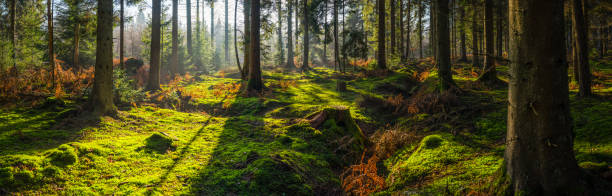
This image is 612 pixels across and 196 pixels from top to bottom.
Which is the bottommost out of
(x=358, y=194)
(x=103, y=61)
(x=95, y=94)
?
(x=358, y=194)

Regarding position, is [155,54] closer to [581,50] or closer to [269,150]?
[269,150]

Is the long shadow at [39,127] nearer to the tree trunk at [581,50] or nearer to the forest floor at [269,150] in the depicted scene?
the forest floor at [269,150]

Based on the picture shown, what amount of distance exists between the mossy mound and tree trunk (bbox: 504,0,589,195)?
6.08m

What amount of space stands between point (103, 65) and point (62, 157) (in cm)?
465

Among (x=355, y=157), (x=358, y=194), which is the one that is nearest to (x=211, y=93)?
(x=355, y=157)

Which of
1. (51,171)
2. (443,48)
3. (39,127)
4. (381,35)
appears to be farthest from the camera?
(381,35)

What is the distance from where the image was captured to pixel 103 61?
8383mm

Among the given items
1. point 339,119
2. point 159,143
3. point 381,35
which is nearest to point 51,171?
point 159,143

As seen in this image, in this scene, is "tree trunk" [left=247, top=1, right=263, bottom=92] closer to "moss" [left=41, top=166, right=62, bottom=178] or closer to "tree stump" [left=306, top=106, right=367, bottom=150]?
"tree stump" [left=306, top=106, right=367, bottom=150]

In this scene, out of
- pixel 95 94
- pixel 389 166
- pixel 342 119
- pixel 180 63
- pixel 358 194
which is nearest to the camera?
pixel 358 194

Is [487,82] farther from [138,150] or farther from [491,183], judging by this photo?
[138,150]

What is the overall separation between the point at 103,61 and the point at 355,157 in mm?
7823

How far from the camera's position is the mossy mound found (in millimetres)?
5950

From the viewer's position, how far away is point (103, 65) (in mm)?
8383
